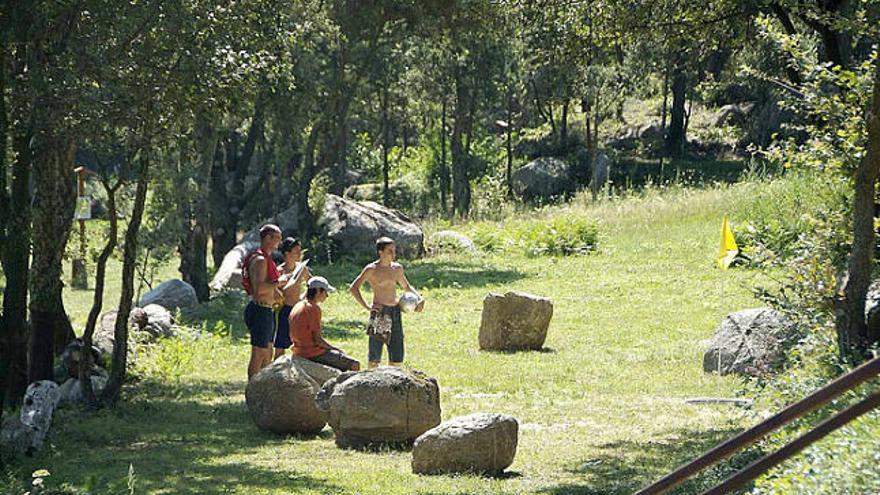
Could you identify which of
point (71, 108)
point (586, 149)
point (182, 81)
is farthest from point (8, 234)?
point (586, 149)

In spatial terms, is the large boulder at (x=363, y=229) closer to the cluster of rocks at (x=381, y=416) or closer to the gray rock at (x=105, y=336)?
the gray rock at (x=105, y=336)

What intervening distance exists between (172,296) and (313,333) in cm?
981

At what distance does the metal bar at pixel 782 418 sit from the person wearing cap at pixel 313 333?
30.8ft

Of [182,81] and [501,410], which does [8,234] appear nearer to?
[182,81]

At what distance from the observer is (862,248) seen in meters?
10.7

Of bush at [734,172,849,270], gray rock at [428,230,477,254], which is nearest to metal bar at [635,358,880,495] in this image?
bush at [734,172,849,270]

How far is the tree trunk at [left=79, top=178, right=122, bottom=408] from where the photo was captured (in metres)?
13.7

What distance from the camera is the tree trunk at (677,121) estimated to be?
44.2 metres

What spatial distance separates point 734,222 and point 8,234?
19.9 metres

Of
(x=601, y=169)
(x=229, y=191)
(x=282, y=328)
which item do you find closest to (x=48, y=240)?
(x=282, y=328)

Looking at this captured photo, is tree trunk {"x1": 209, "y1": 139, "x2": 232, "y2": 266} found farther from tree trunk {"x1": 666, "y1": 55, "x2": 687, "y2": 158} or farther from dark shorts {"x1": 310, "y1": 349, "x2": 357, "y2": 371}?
tree trunk {"x1": 666, "y1": 55, "x2": 687, "y2": 158}

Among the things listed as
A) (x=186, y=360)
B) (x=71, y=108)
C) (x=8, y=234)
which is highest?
(x=71, y=108)

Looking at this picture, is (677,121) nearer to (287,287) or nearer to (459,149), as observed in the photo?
(459,149)

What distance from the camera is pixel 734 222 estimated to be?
2914cm
